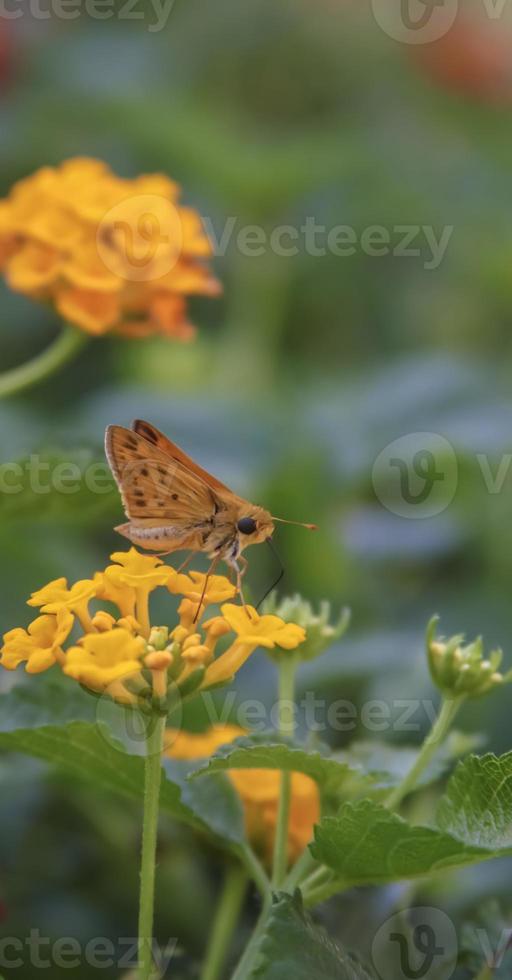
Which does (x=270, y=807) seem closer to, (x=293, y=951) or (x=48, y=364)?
(x=293, y=951)

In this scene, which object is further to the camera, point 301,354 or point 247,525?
point 301,354

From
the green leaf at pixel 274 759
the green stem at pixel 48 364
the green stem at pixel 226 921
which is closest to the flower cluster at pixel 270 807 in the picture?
the green stem at pixel 226 921

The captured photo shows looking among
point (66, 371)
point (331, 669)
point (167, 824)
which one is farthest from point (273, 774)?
point (66, 371)

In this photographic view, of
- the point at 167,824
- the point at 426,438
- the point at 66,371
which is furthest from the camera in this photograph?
the point at 66,371

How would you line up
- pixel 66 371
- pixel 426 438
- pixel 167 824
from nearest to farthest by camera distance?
1. pixel 167 824
2. pixel 426 438
3. pixel 66 371

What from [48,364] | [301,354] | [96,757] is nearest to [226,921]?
[96,757]

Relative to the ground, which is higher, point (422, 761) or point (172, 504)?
point (172, 504)

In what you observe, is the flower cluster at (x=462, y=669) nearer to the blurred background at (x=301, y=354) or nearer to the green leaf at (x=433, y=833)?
the green leaf at (x=433, y=833)

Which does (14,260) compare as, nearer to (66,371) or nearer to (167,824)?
(167,824)
